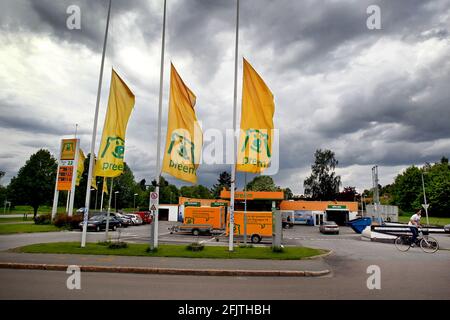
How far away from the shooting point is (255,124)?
14555 millimetres

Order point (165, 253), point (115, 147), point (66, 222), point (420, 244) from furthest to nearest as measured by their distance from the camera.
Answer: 1. point (66, 222)
2. point (420, 244)
3. point (115, 147)
4. point (165, 253)

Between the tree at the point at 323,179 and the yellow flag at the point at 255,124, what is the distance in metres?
68.7

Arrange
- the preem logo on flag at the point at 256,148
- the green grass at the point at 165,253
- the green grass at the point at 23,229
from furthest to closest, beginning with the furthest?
1. the green grass at the point at 23,229
2. the preem logo on flag at the point at 256,148
3. the green grass at the point at 165,253

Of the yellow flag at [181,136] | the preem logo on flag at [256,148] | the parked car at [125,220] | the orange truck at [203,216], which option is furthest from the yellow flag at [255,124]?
the parked car at [125,220]

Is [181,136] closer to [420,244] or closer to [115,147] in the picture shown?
[115,147]

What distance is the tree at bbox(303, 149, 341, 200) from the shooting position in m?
78.6

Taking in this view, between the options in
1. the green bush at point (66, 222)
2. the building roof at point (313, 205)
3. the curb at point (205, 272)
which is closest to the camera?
the curb at point (205, 272)

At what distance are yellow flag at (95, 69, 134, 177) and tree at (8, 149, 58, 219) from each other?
39891 millimetres

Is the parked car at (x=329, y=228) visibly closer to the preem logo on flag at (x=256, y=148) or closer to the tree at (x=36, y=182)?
the preem logo on flag at (x=256, y=148)

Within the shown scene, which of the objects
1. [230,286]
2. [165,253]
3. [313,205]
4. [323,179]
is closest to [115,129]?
[165,253]

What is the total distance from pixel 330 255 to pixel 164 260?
329 inches

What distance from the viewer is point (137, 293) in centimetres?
754

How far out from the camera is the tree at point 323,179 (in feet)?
258

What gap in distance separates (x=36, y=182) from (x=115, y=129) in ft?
136
